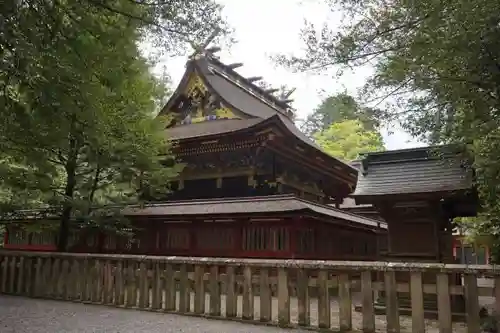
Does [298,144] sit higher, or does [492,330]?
[298,144]

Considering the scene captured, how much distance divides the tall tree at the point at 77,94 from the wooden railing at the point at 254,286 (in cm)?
195

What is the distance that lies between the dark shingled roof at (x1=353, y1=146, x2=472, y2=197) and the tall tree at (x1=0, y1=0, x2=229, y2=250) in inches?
185

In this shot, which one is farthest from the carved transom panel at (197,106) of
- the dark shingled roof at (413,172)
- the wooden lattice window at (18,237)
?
the wooden lattice window at (18,237)

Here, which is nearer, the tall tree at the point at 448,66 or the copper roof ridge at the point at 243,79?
the tall tree at the point at 448,66

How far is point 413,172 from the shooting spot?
8.71 m

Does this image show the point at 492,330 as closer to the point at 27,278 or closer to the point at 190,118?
the point at 27,278

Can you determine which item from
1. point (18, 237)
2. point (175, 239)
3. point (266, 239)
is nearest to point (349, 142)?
point (175, 239)

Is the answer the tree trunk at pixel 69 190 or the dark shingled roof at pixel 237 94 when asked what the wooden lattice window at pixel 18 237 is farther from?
the dark shingled roof at pixel 237 94

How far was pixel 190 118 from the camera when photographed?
49.0 feet

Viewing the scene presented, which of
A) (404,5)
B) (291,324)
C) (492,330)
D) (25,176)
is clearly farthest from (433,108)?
(25,176)

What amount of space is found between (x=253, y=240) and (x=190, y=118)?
5797 mm

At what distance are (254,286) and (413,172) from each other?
4.35 metres

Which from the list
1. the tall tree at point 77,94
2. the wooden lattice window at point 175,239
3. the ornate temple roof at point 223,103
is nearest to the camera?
the tall tree at point 77,94

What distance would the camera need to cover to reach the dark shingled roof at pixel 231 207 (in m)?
10.4
